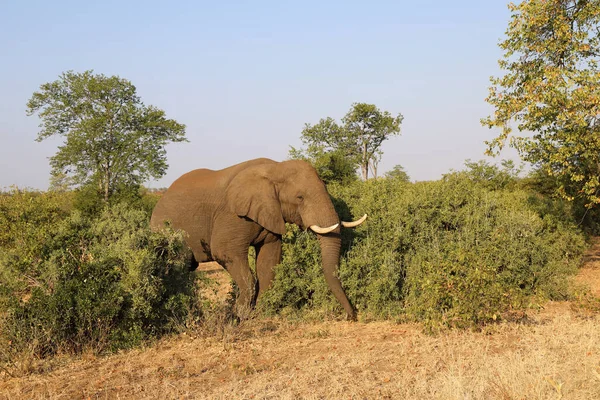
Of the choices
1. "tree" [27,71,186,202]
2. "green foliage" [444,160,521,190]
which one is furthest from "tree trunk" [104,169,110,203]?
"green foliage" [444,160,521,190]

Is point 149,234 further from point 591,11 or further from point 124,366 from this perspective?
point 591,11

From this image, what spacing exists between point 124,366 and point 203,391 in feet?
5.25

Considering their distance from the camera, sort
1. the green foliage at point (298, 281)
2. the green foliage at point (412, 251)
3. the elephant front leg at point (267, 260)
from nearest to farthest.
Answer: the green foliage at point (412, 251), the green foliage at point (298, 281), the elephant front leg at point (267, 260)

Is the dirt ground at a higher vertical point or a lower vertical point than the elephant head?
lower

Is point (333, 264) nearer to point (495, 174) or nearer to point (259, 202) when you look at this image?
point (259, 202)

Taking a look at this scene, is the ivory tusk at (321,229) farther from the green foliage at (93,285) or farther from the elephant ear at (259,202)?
the green foliage at (93,285)

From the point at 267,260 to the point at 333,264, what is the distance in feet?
5.12

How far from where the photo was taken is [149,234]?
9.25m

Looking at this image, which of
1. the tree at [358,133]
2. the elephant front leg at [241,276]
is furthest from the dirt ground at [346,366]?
the tree at [358,133]

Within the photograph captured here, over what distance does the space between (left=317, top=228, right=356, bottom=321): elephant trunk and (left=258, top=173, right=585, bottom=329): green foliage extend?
19cm

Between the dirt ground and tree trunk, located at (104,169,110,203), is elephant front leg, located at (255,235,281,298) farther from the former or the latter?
tree trunk, located at (104,169,110,203)

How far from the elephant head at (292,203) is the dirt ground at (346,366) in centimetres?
148

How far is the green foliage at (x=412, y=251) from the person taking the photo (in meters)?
10.2

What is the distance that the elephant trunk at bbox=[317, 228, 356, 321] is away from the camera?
10070 millimetres
